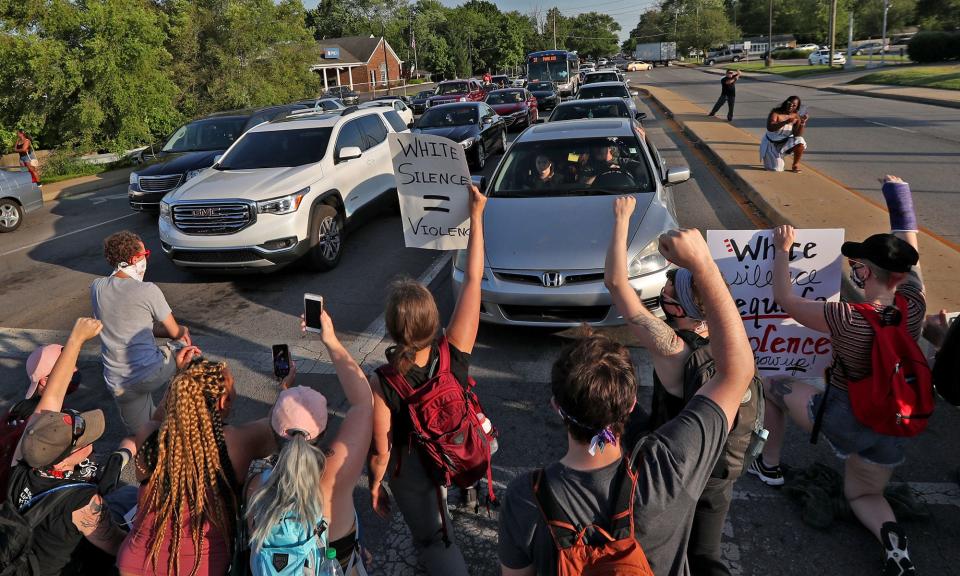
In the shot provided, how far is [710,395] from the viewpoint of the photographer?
2.05m

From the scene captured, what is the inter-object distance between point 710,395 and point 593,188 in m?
4.68

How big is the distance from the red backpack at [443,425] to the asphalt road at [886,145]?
780 centimetres

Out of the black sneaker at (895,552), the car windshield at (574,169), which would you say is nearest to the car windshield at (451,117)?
the car windshield at (574,169)

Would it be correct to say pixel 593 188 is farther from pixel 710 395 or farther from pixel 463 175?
pixel 710 395

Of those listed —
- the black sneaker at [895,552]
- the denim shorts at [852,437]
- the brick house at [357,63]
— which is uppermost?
the brick house at [357,63]

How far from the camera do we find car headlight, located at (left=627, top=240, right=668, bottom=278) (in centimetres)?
530

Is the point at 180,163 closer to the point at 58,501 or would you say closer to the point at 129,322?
the point at 129,322

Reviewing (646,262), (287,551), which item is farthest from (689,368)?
(646,262)

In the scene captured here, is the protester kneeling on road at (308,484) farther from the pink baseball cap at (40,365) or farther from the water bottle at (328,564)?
the pink baseball cap at (40,365)

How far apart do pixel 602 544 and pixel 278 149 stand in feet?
28.1

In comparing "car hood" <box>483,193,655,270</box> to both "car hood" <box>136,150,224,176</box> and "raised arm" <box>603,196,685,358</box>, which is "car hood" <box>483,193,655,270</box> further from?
"car hood" <box>136,150,224,176</box>

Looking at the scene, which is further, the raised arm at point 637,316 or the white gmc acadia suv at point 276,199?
the white gmc acadia suv at point 276,199

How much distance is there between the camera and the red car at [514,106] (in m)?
21.7

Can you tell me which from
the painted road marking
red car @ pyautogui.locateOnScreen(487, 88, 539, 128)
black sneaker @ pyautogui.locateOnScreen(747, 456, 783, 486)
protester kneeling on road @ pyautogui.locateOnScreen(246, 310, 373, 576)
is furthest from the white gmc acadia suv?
red car @ pyautogui.locateOnScreen(487, 88, 539, 128)
